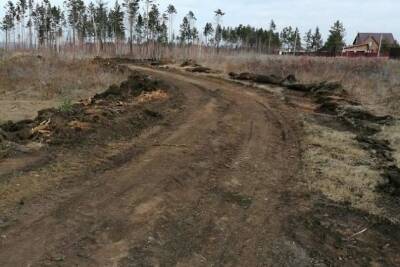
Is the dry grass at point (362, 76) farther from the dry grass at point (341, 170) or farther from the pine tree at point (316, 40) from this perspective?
the pine tree at point (316, 40)

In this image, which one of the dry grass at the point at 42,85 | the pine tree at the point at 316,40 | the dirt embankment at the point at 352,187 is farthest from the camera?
the pine tree at the point at 316,40

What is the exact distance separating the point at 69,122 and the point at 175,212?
478cm

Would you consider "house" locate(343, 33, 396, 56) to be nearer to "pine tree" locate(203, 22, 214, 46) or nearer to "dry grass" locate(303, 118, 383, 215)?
"pine tree" locate(203, 22, 214, 46)

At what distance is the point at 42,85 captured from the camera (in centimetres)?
1961

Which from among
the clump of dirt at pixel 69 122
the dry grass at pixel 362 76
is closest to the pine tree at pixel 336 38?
the dry grass at pixel 362 76

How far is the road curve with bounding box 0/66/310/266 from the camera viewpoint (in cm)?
429

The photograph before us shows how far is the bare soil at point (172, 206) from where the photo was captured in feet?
14.4

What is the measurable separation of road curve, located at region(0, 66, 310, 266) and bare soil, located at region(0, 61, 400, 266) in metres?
0.01

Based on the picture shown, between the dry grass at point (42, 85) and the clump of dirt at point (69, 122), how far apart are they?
269 cm

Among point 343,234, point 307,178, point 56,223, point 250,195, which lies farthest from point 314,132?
point 56,223


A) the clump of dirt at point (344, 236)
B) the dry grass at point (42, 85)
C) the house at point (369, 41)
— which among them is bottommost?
the dry grass at point (42, 85)

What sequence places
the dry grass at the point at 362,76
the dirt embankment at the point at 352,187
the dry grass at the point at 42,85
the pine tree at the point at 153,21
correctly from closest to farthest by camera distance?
the dirt embankment at the point at 352,187, the dry grass at the point at 362,76, the dry grass at the point at 42,85, the pine tree at the point at 153,21

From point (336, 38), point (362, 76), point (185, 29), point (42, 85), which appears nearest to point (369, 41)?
point (336, 38)

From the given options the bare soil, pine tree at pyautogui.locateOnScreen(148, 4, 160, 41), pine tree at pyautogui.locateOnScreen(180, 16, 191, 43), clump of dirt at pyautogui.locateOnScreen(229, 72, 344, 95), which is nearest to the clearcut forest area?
the bare soil
